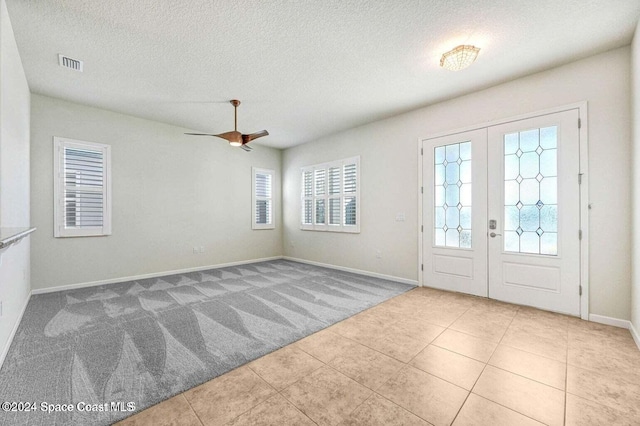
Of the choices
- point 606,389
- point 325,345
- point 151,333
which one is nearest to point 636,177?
point 606,389

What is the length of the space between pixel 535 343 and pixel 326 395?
2.10m

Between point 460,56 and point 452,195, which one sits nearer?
point 460,56

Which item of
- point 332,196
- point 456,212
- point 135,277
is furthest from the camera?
point 332,196

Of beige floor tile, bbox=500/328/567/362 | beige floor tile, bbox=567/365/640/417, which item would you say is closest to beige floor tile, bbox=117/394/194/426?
beige floor tile, bbox=567/365/640/417

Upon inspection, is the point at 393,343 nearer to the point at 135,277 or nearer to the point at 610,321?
the point at 610,321

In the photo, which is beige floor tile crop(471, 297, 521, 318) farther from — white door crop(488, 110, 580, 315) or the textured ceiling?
the textured ceiling

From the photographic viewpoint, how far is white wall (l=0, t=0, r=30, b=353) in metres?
2.21

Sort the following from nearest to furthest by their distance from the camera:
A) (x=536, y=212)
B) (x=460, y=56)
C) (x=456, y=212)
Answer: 1. (x=460, y=56)
2. (x=536, y=212)
3. (x=456, y=212)

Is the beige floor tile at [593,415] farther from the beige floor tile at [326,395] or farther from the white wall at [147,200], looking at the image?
the white wall at [147,200]

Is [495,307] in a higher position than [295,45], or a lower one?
lower

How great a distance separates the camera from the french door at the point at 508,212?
309 centimetres

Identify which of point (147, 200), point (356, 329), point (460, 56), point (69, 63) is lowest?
point (356, 329)

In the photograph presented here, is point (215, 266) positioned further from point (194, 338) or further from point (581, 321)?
point (581, 321)

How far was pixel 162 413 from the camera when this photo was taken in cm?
158
